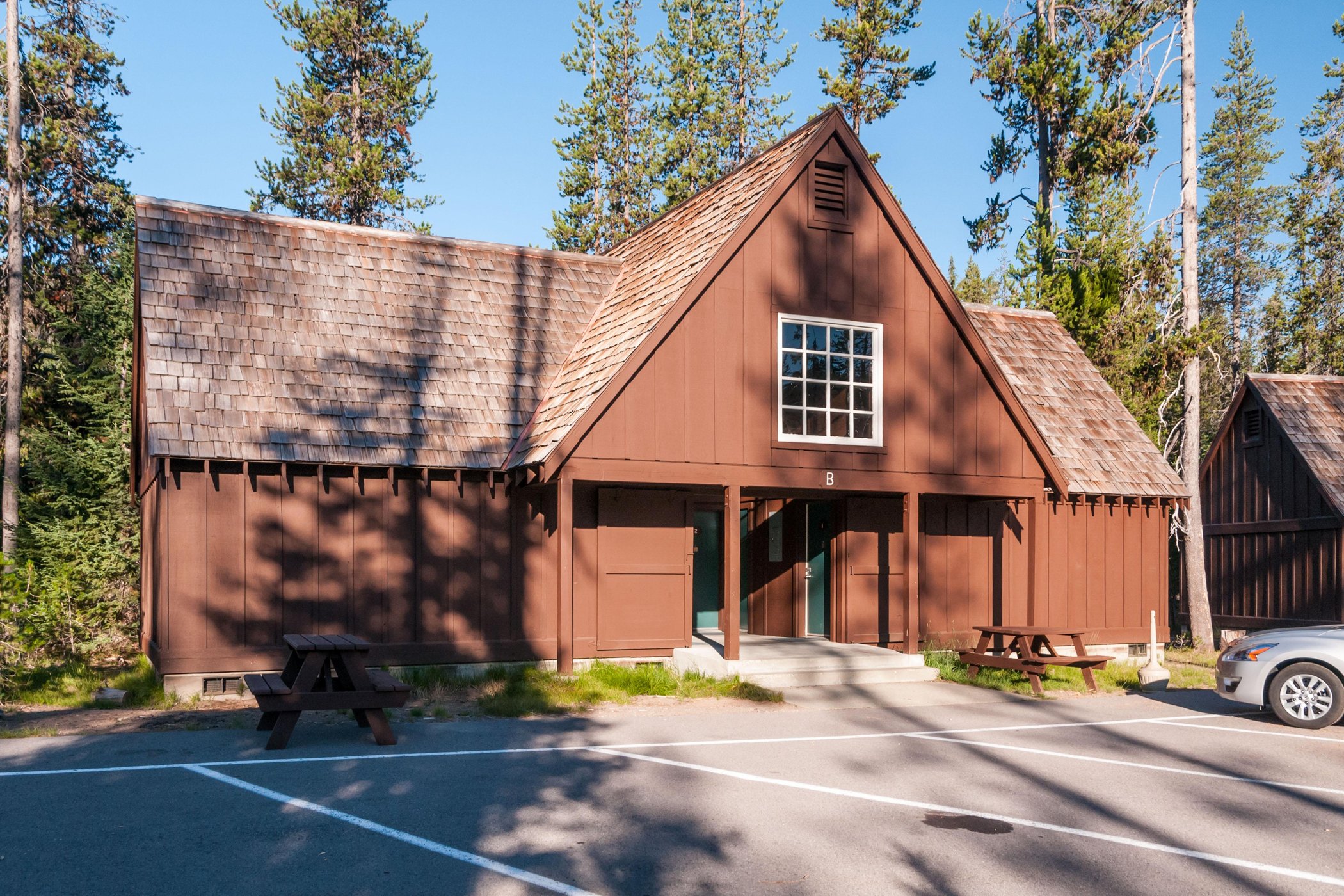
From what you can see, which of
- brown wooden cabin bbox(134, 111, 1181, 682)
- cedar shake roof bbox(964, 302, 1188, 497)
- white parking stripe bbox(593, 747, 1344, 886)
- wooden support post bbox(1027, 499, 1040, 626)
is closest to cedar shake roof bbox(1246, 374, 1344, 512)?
cedar shake roof bbox(964, 302, 1188, 497)

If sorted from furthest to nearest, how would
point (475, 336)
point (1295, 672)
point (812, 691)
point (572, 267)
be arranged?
point (572, 267) → point (475, 336) → point (812, 691) → point (1295, 672)

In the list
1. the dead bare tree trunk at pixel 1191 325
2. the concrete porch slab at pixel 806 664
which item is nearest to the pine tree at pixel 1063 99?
the dead bare tree trunk at pixel 1191 325

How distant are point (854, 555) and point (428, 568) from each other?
6.40 m

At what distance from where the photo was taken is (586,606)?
15.0 m

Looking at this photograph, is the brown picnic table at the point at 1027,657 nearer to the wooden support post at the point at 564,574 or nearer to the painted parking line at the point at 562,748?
the painted parking line at the point at 562,748

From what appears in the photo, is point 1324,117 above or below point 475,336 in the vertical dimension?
above

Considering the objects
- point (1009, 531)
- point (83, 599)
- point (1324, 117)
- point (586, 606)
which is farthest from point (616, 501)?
point (1324, 117)

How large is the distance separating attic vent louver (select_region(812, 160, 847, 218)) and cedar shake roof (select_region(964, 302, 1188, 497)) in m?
3.56

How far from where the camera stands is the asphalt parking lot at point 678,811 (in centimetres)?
609

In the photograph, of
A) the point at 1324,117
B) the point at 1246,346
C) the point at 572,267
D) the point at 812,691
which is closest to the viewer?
the point at 812,691

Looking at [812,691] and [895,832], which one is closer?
[895,832]

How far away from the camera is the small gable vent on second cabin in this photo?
15.6m

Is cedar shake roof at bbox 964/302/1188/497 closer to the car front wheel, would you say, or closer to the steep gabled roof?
the car front wheel

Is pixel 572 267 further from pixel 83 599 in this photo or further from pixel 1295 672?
pixel 1295 672
